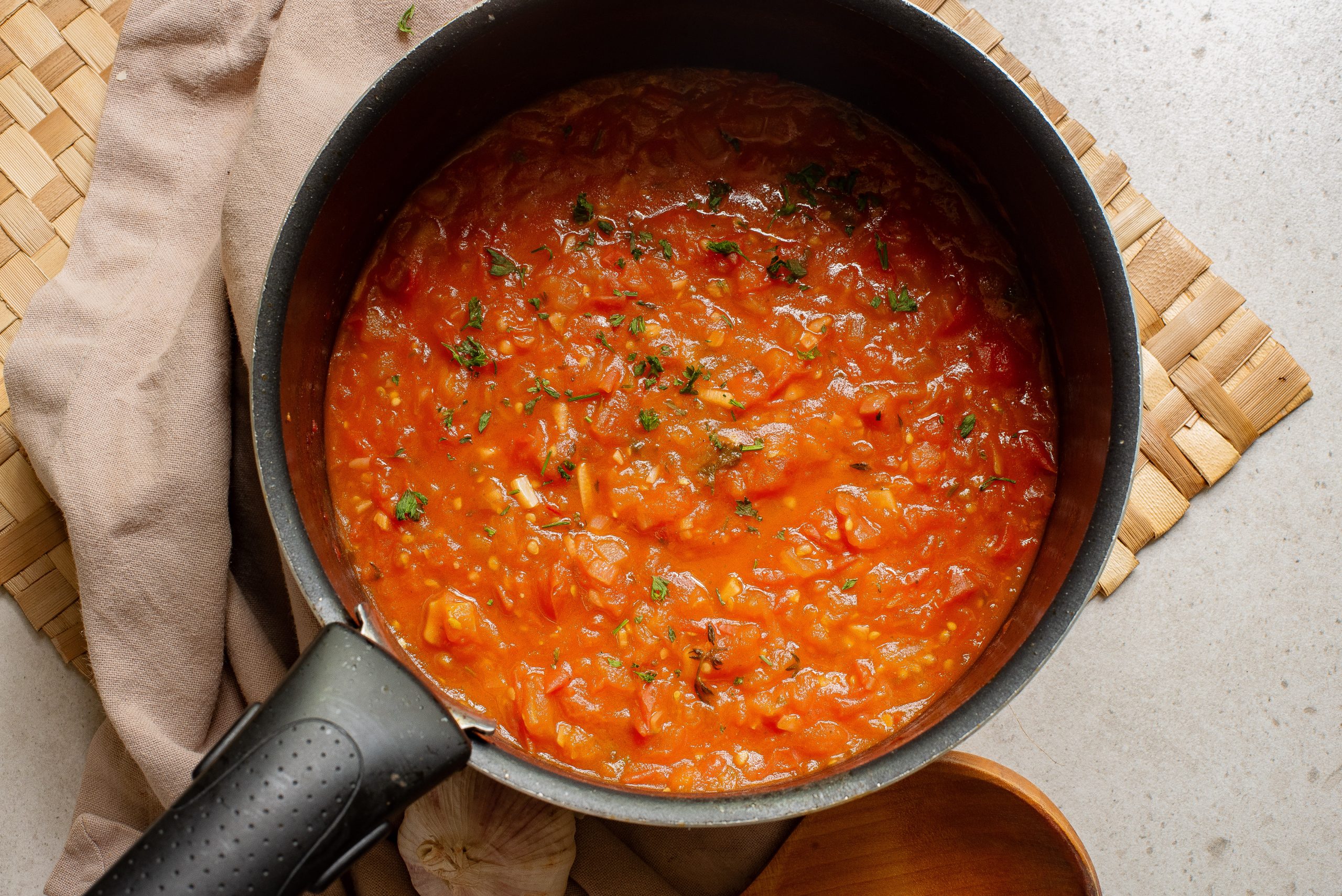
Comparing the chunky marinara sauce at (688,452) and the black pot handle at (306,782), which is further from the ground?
the chunky marinara sauce at (688,452)

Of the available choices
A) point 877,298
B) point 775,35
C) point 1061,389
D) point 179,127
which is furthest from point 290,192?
point 1061,389

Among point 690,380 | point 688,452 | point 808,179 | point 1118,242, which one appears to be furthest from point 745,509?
point 1118,242

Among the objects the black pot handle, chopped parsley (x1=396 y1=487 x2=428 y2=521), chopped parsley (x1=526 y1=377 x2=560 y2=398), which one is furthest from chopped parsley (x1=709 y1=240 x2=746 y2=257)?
the black pot handle

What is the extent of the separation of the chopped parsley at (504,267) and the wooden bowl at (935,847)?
1.76 metres

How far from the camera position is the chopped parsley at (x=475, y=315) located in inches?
93.6

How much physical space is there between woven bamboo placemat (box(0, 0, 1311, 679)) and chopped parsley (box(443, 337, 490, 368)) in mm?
1416

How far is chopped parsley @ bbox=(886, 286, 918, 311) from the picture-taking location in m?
2.42

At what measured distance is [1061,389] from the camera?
8.03ft

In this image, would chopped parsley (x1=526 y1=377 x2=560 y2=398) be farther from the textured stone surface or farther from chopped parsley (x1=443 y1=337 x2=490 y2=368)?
the textured stone surface

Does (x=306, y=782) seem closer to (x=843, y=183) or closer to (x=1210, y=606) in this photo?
(x=843, y=183)

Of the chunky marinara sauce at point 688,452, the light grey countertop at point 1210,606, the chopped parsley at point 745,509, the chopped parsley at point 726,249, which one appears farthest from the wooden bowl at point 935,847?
the chopped parsley at point 726,249

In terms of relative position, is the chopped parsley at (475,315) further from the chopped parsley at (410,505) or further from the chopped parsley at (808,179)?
the chopped parsley at (808,179)

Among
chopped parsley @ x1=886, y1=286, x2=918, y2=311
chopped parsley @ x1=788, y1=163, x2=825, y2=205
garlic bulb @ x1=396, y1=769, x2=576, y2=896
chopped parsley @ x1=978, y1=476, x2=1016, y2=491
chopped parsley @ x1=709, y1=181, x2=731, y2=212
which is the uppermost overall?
chopped parsley @ x1=788, y1=163, x2=825, y2=205

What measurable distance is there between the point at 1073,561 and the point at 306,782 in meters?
1.66
